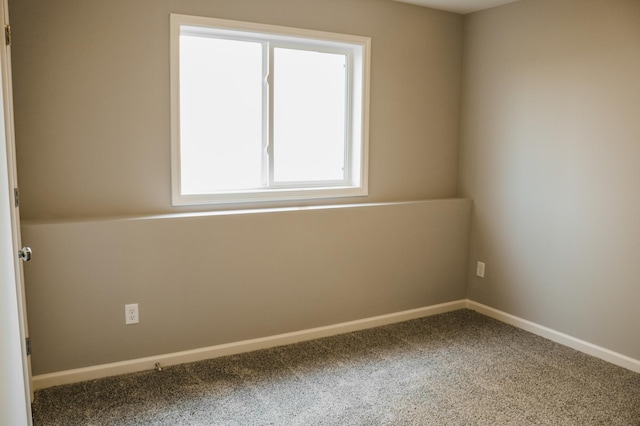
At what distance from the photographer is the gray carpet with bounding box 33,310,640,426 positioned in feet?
8.63

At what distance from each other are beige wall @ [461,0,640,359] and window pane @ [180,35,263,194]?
1.73m

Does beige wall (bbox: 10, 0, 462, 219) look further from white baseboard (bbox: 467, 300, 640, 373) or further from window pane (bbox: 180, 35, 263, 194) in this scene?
white baseboard (bbox: 467, 300, 640, 373)

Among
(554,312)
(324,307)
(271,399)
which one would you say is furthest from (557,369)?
(271,399)

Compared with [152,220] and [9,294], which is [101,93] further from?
[9,294]

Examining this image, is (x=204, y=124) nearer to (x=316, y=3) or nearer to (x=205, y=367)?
(x=316, y=3)

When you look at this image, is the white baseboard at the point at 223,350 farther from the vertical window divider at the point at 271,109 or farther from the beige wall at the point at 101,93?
the vertical window divider at the point at 271,109

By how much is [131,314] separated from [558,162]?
281cm

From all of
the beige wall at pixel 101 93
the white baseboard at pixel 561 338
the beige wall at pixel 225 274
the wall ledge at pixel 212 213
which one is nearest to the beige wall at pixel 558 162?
the white baseboard at pixel 561 338

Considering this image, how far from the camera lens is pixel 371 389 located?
293cm

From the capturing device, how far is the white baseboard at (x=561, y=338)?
3.26m

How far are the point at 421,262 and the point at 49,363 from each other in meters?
2.52

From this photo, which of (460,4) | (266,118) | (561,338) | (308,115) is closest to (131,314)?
(266,118)

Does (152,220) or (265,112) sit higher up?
(265,112)

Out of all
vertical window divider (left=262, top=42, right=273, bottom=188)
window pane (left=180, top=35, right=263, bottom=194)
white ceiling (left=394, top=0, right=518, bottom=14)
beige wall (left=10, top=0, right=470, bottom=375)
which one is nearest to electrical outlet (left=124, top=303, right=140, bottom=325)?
beige wall (left=10, top=0, right=470, bottom=375)
